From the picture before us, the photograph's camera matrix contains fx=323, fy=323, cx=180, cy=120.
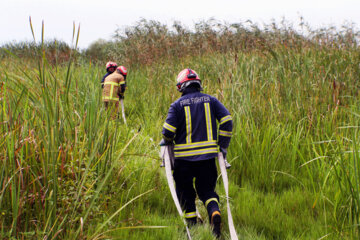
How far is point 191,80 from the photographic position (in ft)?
10.9

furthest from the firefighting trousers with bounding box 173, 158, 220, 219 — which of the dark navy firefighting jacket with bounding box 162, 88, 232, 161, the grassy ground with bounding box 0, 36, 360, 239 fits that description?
the grassy ground with bounding box 0, 36, 360, 239

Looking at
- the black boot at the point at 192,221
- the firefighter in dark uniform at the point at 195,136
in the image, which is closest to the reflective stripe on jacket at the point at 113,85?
the firefighter in dark uniform at the point at 195,136

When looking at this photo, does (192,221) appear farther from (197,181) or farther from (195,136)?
(195,136)

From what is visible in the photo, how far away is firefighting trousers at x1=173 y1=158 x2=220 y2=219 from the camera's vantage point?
3.23 m

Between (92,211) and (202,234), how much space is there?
0.99 metres

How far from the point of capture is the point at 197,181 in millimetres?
3340

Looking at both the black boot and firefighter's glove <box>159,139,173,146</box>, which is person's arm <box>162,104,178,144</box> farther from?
the black boot

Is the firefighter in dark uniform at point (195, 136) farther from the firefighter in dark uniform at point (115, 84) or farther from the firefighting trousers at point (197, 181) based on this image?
the firefighter in dark uniform at point (115, 84)

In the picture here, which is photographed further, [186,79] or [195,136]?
[186,79]

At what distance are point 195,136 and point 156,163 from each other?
1231 millimetres

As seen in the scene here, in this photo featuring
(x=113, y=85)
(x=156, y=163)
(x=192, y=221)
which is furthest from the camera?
(x=113, y=85)

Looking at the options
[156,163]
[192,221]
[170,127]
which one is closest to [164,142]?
[170,127]

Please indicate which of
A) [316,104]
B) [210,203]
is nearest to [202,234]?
[210,203]

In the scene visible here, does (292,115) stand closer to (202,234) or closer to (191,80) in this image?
(191,80)
